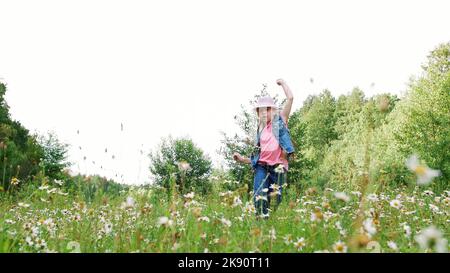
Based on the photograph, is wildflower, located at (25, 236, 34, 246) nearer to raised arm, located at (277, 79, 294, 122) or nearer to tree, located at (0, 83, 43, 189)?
raised arm, located at (277, 79, 294, 122)

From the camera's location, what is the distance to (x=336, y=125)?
46.0m

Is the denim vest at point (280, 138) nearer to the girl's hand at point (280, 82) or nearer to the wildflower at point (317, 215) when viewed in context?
the girl's hand at point (280, 82)

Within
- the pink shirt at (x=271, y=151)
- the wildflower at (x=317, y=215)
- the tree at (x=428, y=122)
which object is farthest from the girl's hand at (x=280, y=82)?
the tree at (x=428, y=122)

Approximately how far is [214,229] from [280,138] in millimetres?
Answer: 2245

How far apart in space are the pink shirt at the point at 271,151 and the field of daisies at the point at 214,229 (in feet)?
2.83

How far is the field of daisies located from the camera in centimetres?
254

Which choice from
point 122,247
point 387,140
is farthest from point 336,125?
point 122,247

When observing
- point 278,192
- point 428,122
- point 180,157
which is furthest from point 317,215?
point 180,157

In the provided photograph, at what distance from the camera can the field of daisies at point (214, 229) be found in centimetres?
254

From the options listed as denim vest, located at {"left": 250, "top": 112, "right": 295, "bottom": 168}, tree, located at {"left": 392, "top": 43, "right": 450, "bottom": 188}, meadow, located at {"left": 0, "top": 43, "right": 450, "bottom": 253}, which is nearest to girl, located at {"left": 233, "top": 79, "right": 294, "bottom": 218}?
denim vest, located at {"left": 250, "top": 112, "right": 295, "bottom": 168}

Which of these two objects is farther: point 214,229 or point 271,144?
point 271,144

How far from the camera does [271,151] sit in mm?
5348

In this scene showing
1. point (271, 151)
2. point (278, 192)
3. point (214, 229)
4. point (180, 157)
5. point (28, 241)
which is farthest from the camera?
point (180, 157)

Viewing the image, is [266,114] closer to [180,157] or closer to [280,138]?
[280,138]
